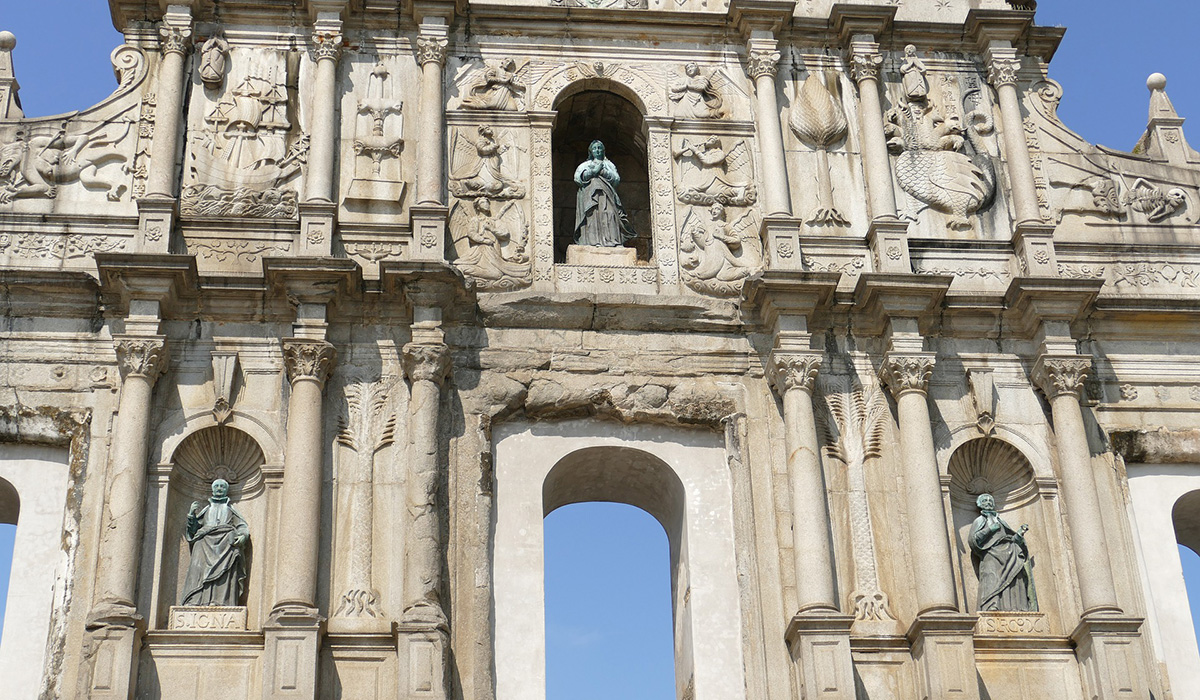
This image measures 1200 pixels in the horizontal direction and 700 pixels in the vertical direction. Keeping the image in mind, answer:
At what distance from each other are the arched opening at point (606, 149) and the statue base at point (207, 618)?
521 cm

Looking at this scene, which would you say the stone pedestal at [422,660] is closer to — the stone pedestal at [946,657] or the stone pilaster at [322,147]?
the stone pilaster at [322,147]

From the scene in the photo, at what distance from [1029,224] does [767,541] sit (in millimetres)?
4220

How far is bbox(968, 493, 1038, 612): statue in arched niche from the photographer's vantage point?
15250 mm

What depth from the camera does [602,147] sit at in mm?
17625

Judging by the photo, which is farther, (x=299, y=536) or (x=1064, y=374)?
(x=1064, y=374)

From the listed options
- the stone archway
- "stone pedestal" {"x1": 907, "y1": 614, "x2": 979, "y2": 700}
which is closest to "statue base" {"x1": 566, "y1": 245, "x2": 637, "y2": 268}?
the stone archway

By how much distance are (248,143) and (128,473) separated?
380cm

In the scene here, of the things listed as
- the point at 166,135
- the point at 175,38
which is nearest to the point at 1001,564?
the point at 166,135

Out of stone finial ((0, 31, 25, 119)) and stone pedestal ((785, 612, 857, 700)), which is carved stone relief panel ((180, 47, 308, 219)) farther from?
stone pedestal ((785, 612, 857, 700))

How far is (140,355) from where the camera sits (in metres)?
15.1

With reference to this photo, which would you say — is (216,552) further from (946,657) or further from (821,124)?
(821,124)

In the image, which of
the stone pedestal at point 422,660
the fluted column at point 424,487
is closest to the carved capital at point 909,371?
the fluted column at point 424,487

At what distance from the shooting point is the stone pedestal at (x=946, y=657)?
14.1m

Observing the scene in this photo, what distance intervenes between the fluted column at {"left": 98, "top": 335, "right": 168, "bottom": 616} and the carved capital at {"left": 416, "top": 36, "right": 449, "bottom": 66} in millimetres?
4003
